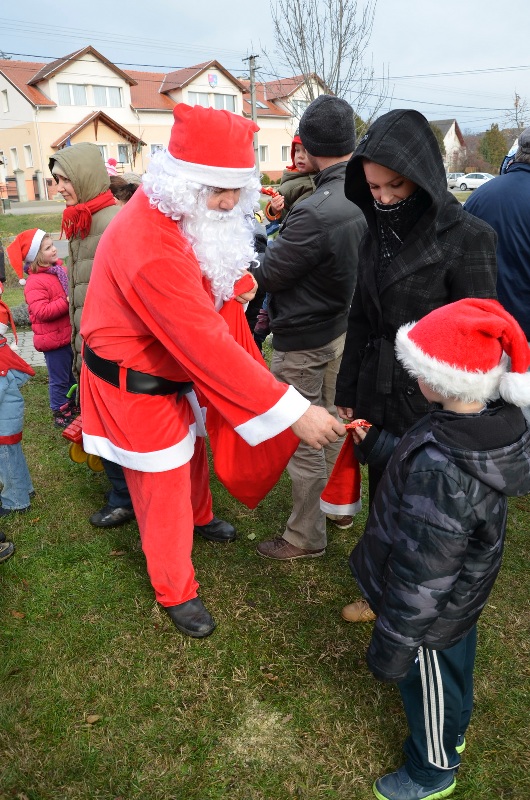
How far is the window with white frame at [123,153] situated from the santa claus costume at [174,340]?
41.0 metres

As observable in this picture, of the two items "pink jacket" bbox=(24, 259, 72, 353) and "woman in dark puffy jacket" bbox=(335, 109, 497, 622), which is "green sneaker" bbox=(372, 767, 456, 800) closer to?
"woman in dark puffy jacket" bbox=(335, 109, 497, 622)

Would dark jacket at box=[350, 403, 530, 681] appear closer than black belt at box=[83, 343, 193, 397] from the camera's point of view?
Yes

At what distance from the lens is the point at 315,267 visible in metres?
2.93

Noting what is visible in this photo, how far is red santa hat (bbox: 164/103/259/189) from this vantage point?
7.31 feet

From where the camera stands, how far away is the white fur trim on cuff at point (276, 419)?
2248 mm

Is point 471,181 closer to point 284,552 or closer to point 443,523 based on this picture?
point 284,552

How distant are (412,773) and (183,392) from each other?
5.61ft

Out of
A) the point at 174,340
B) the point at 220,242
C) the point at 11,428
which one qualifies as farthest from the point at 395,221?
the point at 11,428

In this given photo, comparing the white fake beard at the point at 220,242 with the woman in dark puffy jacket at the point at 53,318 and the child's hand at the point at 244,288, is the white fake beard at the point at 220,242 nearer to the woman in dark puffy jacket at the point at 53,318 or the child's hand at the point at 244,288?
the child's hand at the point at 244,288

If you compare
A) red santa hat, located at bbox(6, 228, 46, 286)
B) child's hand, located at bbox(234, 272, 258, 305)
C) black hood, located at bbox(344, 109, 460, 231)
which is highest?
black hood, located at bbox(344, 109, 460, 231)

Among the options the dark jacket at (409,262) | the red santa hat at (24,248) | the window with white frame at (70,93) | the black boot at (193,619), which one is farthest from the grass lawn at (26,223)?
the window with white frame at (70,93)

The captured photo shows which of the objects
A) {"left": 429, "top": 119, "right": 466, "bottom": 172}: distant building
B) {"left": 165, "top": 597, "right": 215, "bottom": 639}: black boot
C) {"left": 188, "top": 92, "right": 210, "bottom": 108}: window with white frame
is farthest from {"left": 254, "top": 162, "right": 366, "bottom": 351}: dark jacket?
{"left": 429, "top": 119, "right": 466, "bottom": 172}: distant building

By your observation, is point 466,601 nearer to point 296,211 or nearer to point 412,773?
point 412,773

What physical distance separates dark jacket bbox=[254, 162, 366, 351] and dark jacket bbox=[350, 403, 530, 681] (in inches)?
51.9
